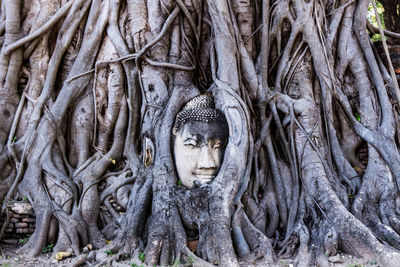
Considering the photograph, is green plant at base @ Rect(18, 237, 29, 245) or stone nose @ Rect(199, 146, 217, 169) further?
green plant at base @ Rect(18, 237, 29, 245)

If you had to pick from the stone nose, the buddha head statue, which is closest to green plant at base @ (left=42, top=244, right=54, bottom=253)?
the buddha head statue

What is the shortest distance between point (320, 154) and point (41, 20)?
10.5 feet

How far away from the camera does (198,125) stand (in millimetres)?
3359

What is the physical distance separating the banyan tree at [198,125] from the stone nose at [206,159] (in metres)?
0.04

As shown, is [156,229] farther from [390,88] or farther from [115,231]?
[390,88]

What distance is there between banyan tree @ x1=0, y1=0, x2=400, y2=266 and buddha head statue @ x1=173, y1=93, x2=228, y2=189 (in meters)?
0.01

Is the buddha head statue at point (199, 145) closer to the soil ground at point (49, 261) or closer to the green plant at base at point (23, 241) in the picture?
the soil ground at point (49, 261)

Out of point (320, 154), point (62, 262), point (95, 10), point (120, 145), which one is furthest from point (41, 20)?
point (320, 154)

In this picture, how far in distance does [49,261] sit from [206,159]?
61.2 inches

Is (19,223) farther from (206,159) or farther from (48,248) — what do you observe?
(206,159)

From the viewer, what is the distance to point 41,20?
4.14 meters

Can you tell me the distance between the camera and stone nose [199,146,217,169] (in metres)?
3.27

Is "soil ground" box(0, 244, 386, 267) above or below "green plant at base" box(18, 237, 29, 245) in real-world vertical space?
below

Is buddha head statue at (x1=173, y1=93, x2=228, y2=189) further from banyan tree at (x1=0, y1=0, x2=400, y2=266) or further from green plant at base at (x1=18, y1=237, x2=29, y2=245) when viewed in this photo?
green plant at base at (x1=18, y1=237, x2=29, y2=245)
